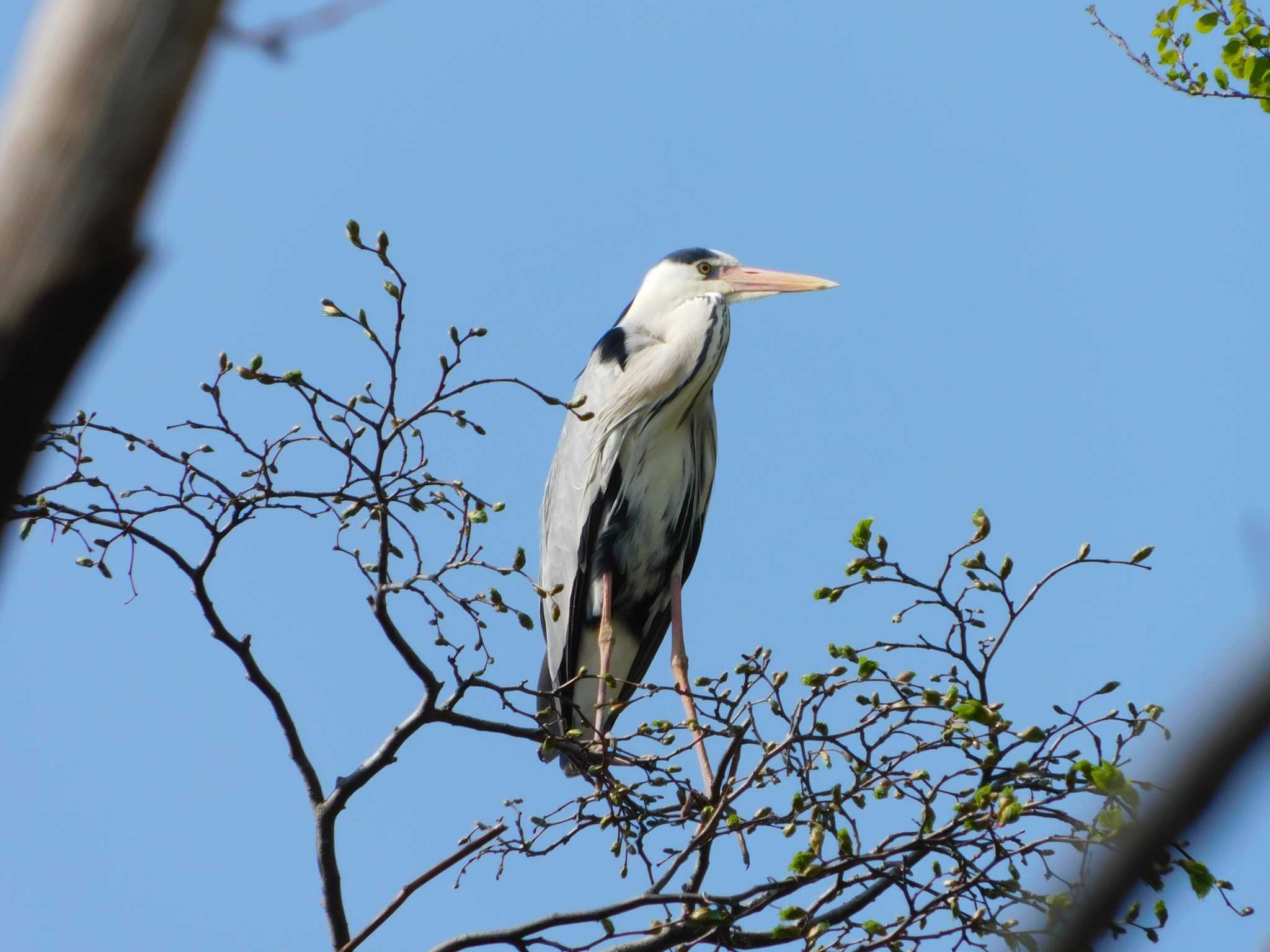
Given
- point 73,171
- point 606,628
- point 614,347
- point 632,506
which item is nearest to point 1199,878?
point 73,171

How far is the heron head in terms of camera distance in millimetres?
6258

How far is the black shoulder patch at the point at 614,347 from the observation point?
6.07m

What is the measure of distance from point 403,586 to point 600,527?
9.25 feet

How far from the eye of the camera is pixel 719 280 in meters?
6.29

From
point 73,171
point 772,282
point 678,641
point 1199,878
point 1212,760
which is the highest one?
point 772,282

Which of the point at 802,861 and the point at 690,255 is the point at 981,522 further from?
the point at 690,255

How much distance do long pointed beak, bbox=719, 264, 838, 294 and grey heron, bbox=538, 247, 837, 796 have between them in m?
0.24

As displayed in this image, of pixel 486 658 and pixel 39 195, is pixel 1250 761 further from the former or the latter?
pixel 486 658

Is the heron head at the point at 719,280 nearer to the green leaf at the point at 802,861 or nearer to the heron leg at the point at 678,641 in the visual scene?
the heron leg at the point at 678,641

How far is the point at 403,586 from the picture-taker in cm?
285

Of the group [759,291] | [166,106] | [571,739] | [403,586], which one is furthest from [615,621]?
[166,106]

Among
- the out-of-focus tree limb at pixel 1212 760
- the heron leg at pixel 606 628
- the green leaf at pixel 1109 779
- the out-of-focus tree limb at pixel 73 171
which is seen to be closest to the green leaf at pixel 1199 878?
the green leaf at pixel 1109 779

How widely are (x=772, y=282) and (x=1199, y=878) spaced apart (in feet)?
13.4

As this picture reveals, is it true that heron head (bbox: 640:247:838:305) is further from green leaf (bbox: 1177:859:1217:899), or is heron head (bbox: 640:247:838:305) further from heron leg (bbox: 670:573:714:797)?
green leaf (bbox: 1177:859:1217:899)
